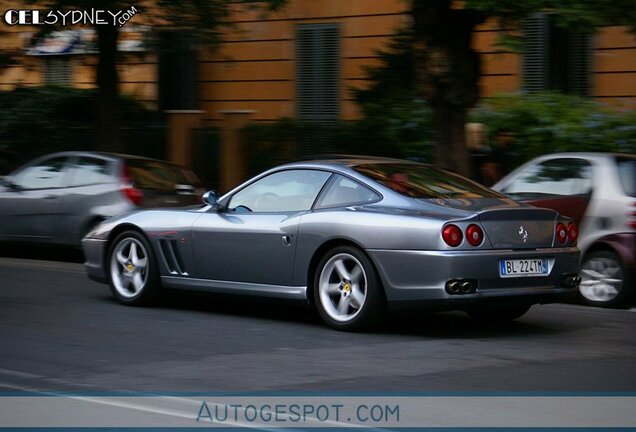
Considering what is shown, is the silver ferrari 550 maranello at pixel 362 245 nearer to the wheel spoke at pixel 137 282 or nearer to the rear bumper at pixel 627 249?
the wheel spoke at pixel 137 282

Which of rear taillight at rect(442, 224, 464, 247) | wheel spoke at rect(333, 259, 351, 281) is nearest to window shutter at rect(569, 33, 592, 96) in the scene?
wheel spoke at rect(333, 259, 351, 281)

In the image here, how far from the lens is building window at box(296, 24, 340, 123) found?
2292 centimetres

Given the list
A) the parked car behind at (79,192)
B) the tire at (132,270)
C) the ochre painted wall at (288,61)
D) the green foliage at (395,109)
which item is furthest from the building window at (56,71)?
the tire at (132,270)

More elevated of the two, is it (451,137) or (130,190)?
(451,137)

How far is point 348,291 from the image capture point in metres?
8.88

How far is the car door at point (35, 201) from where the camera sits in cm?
1512

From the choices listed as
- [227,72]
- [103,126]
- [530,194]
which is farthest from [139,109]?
[530,194]

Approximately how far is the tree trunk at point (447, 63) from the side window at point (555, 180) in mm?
2415

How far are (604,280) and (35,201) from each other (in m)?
7.68

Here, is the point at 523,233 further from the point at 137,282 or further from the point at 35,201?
the point at 35,201

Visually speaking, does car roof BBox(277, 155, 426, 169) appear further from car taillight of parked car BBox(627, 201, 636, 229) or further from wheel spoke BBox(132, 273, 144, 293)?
car taillight of parked car BBox(627, 201, 636, 229)

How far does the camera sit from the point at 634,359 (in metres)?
7.92

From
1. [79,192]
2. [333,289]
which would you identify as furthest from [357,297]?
[79,192]

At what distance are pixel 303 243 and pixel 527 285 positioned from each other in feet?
5.65
